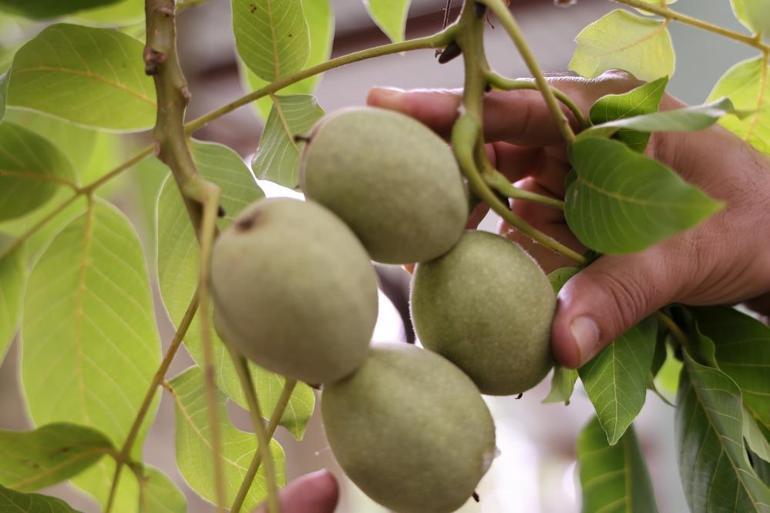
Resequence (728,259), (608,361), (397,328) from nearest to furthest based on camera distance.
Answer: (608,361)
(728,259)
(397,328)

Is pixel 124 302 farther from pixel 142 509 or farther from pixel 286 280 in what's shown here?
pixel 286 280

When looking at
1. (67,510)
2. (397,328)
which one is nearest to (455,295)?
(67,510)

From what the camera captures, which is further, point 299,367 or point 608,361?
point 608,361

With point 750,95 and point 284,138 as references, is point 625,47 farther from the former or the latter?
point 284,138

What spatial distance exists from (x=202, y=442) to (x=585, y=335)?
0.95 feet

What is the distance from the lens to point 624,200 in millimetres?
397

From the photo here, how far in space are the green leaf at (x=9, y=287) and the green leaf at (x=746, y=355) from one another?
51 cm

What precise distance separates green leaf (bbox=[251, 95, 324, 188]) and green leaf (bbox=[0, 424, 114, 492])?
0.22m

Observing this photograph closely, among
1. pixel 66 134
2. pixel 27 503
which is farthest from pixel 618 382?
pixel 66 134

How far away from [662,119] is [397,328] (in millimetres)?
423

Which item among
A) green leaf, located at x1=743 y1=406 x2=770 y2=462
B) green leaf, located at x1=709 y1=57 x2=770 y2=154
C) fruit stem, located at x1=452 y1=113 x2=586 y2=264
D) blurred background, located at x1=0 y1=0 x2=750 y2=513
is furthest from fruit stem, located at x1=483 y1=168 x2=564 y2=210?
blurred background, located at x1=0 y1=0 x2=750 y2=513

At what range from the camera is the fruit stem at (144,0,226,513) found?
32 cm

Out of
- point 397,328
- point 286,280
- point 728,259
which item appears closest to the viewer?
point 286,280

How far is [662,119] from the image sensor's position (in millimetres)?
404
